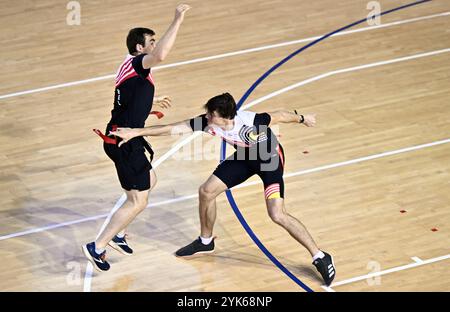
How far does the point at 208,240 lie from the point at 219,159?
2047 millimetres

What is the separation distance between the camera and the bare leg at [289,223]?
29.7 ft

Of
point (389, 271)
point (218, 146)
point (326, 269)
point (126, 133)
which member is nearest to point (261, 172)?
point (326, 269)

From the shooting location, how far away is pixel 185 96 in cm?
1312

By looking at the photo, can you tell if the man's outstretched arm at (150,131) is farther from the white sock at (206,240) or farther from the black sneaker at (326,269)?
the black sneaker at (326,269)

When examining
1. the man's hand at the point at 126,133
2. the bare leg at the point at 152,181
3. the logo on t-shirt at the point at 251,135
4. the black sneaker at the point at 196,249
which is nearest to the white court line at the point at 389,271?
the black sneaker at the point at 196,249

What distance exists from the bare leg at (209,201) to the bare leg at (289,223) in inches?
20.9

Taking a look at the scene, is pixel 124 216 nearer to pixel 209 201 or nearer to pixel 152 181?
pixel 152 181

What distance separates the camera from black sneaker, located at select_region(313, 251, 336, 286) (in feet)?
30.1

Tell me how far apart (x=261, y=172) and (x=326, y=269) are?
1.14 m

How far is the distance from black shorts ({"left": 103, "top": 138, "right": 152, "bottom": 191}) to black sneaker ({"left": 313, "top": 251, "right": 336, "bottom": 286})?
1.85 metres

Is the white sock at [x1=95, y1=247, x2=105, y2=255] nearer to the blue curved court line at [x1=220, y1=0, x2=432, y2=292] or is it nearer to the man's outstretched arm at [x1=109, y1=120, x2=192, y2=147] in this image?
the man's outstretched arm at [x1=109, y1=120, x2=192, y2=147]

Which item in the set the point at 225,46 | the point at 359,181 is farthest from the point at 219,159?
the point at 225,46
